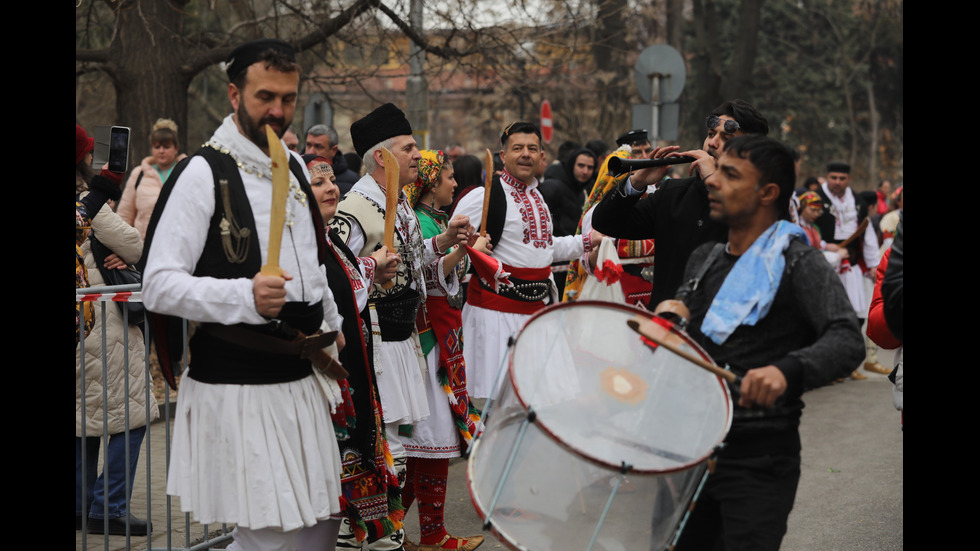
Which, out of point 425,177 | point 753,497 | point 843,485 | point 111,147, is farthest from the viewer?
point 843,485

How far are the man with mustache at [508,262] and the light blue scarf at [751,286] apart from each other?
3.03 meters

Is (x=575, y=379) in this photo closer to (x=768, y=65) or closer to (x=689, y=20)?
(x=689, y=20)

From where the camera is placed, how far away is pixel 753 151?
3408 mm

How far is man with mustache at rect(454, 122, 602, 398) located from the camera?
21.2 ft

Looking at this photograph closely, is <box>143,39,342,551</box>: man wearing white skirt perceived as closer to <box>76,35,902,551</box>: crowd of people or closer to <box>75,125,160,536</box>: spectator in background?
<box>76,35,902,551</box>: crowd of people

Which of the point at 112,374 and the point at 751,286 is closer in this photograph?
the point at 751,286

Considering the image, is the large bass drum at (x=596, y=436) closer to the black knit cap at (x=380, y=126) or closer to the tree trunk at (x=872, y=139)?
the black knit cap at (x=380, y=126)

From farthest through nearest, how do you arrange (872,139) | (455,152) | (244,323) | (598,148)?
(872,139) < (455,152) < (598,148) < (244,323)

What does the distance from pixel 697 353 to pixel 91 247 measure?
154 inches

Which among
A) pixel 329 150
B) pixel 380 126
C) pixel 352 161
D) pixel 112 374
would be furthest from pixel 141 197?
pixel 380 126

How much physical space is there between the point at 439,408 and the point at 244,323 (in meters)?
2.26

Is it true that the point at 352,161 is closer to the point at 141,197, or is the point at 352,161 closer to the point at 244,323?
the point at 141,197

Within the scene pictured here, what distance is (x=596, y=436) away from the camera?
9.93 feet
